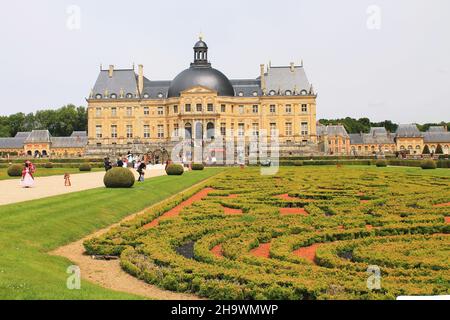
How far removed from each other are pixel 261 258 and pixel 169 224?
495cm

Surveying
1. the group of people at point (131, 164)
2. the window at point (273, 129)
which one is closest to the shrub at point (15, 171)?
the group of people at point (131, 164)

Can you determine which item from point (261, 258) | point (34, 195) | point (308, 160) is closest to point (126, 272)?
point (261, 258)

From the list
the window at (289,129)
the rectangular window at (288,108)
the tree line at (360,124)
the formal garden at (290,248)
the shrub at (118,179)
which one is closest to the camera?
the formal garden at (290,248)

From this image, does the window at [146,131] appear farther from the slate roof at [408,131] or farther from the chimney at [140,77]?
the slate roof at [408,131]

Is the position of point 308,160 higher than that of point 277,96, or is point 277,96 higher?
point 277,96

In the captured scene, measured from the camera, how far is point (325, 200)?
19484 mm

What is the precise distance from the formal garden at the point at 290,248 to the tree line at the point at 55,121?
11219 centimetres

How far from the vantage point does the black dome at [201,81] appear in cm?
8800

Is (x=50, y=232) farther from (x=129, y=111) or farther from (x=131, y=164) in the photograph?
(x=129, y=111)

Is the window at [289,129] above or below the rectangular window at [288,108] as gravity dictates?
below

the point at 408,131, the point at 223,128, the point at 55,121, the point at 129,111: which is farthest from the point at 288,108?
the point at 55,121

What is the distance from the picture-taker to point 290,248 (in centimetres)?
1103
